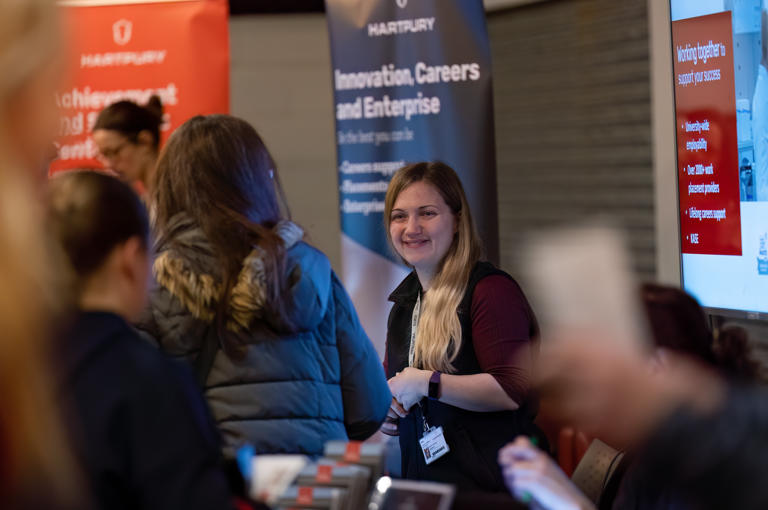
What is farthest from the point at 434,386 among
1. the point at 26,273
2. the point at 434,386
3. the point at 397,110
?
the point at 397,110

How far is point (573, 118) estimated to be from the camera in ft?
17.8

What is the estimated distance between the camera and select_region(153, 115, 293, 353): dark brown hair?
2.24m

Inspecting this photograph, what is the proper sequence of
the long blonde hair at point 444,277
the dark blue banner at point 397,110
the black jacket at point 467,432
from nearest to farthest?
the black jacket at point 467,432 → the long blonde hair at point 444,277 → the dark blue banner at point 397,110

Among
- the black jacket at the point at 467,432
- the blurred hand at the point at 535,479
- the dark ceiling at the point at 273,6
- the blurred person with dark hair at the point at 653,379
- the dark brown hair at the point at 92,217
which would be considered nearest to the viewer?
the blurred person with dark hair at the point at 653,379

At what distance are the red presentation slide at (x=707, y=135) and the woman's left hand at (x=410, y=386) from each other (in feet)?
5.03

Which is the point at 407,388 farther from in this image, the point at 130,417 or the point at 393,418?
the point at 130,417

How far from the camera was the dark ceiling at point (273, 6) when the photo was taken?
6.73 m

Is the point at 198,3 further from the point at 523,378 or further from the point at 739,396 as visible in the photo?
the point at 739,396

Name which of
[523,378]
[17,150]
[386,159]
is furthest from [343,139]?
[17,150]

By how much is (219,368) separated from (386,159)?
2528 mm

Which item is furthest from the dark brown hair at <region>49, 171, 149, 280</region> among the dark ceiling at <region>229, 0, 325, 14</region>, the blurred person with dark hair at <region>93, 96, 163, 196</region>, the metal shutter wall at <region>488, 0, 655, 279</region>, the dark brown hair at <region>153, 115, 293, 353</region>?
the dark ceiling at <region>229, 0, 325, 14</region>

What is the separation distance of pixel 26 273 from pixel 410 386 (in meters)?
1.97

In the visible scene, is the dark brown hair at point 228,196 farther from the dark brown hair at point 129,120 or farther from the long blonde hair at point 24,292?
the dark brown hair at point 129,120

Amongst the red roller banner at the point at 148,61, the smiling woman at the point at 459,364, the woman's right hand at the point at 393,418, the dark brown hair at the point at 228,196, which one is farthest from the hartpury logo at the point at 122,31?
the woman's right hand at the point at 393,418
